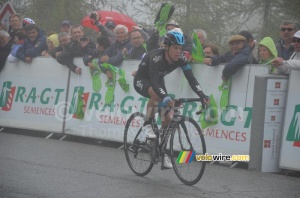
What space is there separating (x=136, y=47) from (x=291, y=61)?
3.74m

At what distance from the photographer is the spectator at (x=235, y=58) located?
37.6 feet

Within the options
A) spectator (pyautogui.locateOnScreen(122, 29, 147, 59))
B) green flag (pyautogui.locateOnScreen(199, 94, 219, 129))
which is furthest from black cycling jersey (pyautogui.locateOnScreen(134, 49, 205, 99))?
spectator (pyautogui.locateOnScreen(122, 29, 147, 59))

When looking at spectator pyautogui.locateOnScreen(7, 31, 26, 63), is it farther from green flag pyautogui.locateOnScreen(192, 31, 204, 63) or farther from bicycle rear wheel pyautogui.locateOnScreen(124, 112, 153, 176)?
bicycle rear wheel pyautogui.locateOnScreen(124, 112, 153, 176)

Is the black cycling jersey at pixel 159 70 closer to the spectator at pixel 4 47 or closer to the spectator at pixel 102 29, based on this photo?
the spectator at pixel 102 29

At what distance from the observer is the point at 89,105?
14469 mm

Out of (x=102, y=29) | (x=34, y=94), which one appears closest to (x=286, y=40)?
(x=102, y=29)

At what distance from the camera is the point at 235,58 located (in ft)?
37.8

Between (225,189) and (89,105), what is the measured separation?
19.2 ft

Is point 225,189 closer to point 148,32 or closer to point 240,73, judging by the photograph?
point 240,73

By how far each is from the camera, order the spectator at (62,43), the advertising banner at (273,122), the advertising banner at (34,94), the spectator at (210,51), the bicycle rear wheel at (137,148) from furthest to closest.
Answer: the spectator at (62,43), the advertising banner at (34,94), the spectator at (210,51), the advertising banner at (273,122), the bicycle rear wheel at (137,148)

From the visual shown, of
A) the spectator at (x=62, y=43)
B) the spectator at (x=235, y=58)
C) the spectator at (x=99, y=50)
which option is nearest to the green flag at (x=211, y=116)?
the spectator at (x=235, y=58)

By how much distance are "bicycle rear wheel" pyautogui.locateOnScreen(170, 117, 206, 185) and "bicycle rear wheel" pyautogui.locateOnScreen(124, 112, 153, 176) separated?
63 centimetres

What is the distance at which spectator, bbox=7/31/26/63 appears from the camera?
16.3 metres

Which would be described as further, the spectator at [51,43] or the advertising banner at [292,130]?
the spectator at [51,43]
